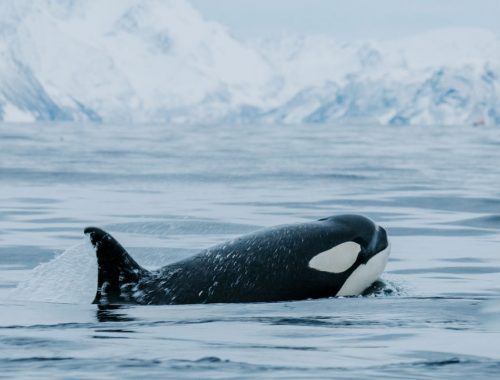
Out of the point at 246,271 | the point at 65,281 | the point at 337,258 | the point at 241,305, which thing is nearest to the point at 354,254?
the point at 337,258

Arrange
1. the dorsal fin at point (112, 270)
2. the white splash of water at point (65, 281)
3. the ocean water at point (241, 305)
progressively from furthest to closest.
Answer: the white splash of water at point (65, 281) < the dorsal fin at point (112, 270) < the ocean water at point (241, 305)

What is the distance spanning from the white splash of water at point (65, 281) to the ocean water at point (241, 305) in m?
0.02

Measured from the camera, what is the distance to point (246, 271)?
28.1 ft

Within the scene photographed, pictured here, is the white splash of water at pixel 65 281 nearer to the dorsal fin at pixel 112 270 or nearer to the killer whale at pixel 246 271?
the dorsal fin at pixel 112 270

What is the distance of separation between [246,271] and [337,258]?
28.2 inches

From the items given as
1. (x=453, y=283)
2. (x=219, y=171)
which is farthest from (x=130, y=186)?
(x=453, y=283)

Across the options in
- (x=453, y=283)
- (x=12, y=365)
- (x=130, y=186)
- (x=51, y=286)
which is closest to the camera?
(x=12, y=365)

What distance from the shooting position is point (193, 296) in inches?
335

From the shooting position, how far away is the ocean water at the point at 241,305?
6.34 metres

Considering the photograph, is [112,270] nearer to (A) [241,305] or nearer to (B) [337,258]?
(A) [241,305]

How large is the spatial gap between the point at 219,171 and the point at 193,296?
17581 millimetres

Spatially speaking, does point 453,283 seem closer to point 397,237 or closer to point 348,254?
point 348,254

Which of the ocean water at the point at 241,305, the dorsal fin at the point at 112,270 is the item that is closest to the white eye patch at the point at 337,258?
the ocean water at the point at 241,305

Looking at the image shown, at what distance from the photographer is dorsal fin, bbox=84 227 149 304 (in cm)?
838
